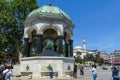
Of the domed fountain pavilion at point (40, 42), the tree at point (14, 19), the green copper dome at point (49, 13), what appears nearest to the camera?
the domed fountain pavilion at point (40, 42)

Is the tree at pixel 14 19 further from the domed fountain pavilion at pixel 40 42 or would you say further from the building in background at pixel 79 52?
the building in background at pixel 79 52

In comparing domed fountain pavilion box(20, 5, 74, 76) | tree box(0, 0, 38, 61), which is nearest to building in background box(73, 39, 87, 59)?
tree box(0, 0, 38, 61)

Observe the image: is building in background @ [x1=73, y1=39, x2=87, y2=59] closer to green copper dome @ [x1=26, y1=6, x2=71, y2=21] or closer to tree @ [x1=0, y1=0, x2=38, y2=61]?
tree @ [x1=0, y1=0, x2=38, y2=61]

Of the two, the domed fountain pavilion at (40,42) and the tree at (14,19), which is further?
the tree at (14,19)

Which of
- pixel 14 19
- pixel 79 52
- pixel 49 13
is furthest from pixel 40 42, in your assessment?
pixel 79 52

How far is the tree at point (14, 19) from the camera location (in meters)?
35.4

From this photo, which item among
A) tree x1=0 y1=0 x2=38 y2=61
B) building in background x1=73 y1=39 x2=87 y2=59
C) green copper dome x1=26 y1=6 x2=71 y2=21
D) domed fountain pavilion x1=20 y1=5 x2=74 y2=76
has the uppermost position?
building in background x1=73 y1=39 x2=87 y2=59

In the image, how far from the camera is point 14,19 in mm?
35406

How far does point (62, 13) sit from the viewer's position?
21562 mm

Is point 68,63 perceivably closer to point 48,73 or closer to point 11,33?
point 48,73

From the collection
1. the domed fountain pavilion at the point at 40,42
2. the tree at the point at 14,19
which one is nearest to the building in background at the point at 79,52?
the tree at the point at 14,19

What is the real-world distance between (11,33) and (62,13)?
16.7 meters

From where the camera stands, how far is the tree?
35438 millimetres

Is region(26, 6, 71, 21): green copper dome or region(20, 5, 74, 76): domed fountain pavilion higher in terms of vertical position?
region(26, 6, 71, 21): green copper dome
